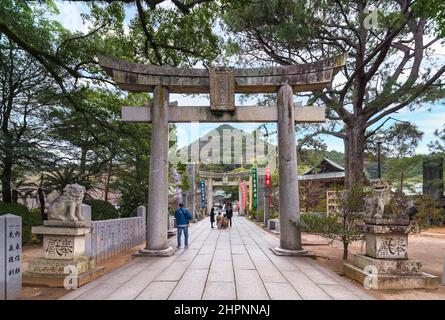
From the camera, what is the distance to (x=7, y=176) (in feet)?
41.7

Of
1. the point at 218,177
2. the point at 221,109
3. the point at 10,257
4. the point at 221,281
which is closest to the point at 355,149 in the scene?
the point at 221,109

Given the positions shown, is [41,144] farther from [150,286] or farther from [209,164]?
[209,164]

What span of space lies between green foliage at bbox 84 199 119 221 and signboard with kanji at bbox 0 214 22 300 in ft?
28.8

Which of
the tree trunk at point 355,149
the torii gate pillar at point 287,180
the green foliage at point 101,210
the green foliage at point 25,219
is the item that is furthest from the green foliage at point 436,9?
the green foliage at point 25,219

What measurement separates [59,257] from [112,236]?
4236 millimetres

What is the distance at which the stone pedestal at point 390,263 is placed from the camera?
19.5ft

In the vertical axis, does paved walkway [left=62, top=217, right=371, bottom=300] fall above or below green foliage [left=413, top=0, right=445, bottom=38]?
below

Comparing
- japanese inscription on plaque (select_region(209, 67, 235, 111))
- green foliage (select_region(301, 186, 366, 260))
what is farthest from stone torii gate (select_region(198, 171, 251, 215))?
green foliage (select_region(301, 186, 366, 260))

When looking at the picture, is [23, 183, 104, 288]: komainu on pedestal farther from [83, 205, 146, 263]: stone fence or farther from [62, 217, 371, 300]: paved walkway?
[83, 205, 146, 263]: stone fence

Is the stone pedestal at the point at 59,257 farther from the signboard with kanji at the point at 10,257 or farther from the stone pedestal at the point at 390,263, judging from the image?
the stone pedestal at the point at 390,263

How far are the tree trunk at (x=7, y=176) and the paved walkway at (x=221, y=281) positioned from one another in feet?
21.2

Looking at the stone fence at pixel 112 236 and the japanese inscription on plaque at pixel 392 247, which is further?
the stone fence at pixel 112 236

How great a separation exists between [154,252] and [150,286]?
3.31m

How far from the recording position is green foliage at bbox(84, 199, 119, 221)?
46.1 feet
